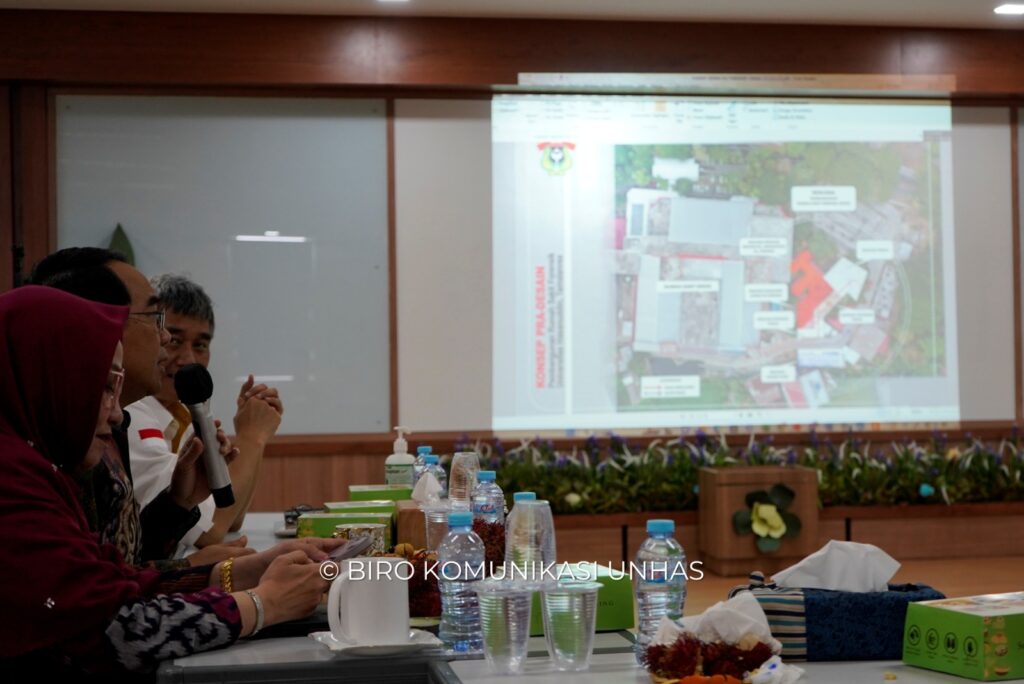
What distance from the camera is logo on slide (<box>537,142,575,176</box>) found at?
6535 mm

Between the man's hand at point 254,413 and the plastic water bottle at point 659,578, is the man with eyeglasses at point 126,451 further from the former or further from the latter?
the plastic water bottle at point 659,578

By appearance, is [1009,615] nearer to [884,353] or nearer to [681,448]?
[681,448]

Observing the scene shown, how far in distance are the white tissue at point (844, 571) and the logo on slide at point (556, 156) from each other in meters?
4.86

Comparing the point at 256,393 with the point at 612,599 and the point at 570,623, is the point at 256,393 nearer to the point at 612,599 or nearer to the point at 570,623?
the point at 612,599

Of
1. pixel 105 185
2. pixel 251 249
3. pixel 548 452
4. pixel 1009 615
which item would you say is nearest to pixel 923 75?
pixel 548 452

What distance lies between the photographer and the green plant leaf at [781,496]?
598 centimetres

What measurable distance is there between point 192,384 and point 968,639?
5.80 feet

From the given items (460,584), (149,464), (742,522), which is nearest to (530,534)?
(460,584)

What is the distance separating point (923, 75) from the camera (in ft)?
21.9

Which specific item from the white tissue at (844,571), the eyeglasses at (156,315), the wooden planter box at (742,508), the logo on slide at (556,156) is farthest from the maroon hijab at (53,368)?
the logo on slide at (556,156)

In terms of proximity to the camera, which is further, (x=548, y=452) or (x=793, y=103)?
(x=793, y=103)

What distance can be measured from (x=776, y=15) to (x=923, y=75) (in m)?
0.99

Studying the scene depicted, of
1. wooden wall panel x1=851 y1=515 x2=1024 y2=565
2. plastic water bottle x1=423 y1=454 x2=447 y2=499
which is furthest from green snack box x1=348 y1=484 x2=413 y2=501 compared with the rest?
wooden wall panel x1=851 y1=515 x2=1024 y2=565

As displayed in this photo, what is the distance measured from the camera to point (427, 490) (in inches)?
116
